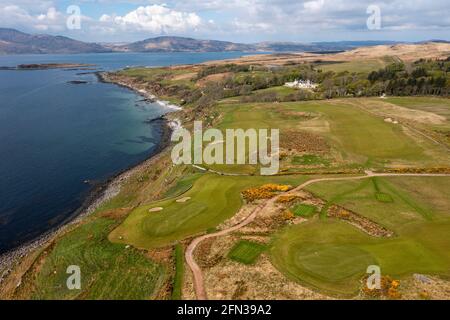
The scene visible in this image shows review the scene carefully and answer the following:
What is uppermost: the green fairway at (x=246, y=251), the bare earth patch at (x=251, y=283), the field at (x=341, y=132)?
the field at (x=341, y=132)

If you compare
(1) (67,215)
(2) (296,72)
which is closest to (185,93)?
(2) (296,72)

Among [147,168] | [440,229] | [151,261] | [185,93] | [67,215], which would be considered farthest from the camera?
[185,93]

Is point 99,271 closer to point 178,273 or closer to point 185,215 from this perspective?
point 178,273

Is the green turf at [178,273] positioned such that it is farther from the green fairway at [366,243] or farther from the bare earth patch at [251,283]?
the green fairway at [366,243]

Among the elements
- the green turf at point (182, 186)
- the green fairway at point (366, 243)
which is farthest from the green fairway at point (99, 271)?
the green fairway at point (366, 243)

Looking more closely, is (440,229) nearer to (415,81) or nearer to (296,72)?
(415,81)

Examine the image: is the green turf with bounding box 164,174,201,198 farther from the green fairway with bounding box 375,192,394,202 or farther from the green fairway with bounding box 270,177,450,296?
the green fairway with bounding box 375,192,394,202

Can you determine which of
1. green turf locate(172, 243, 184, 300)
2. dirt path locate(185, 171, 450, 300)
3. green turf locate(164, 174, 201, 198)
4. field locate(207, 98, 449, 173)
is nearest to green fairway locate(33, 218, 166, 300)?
green turf locate(172, 243, 184, 300)
